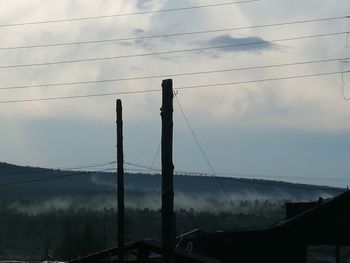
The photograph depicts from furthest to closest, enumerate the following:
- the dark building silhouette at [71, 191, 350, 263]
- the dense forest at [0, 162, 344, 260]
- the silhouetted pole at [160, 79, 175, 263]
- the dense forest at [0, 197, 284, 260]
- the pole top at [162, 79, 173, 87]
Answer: the dense forest at [0, 162, 344, 260] < the dense forest at [0, 197, 284, 260] < the dark building silhouette at [71, 191, 350, 263] < the pole top at [162, 79, 173, 87] < the silhouetted pole at [160, 79, 175, 263]

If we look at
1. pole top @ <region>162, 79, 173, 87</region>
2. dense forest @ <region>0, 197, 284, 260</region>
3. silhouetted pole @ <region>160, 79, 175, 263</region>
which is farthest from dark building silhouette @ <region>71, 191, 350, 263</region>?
dense forest @ <region>0, 197, 284, 260</region>

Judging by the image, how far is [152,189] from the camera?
180875 mm

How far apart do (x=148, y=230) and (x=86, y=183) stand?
9136cm

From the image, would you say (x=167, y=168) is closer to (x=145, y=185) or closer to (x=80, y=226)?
(x=80, y=226)

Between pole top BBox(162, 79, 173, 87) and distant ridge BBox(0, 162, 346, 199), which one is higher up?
distant ridge BBox(0, 162, 346, 199)

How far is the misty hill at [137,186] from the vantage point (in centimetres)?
17275

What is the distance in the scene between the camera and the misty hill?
17275cm

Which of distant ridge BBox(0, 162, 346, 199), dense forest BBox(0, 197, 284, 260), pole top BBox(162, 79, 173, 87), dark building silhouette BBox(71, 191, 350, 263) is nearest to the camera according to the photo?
pole top BBox(162, 79, 173, 87)

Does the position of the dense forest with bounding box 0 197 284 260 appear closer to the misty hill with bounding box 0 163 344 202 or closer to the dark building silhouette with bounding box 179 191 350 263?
the misty hill with bounding box 0 163 344 202

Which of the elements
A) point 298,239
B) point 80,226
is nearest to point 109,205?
point 80,226

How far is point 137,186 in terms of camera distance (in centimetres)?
18775

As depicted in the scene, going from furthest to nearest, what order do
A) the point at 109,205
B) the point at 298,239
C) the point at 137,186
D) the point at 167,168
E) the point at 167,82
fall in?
1. the point at 137,186
2. the point at 109,205
3. the point at 298,239
4. the point at 167,82
5. the point at 167,168

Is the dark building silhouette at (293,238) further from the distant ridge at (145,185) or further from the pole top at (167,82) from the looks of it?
the distant ridge at (145,185)

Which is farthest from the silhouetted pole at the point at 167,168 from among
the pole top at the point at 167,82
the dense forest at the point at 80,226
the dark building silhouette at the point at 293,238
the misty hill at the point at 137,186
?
the misty hill at the point at 137,186
